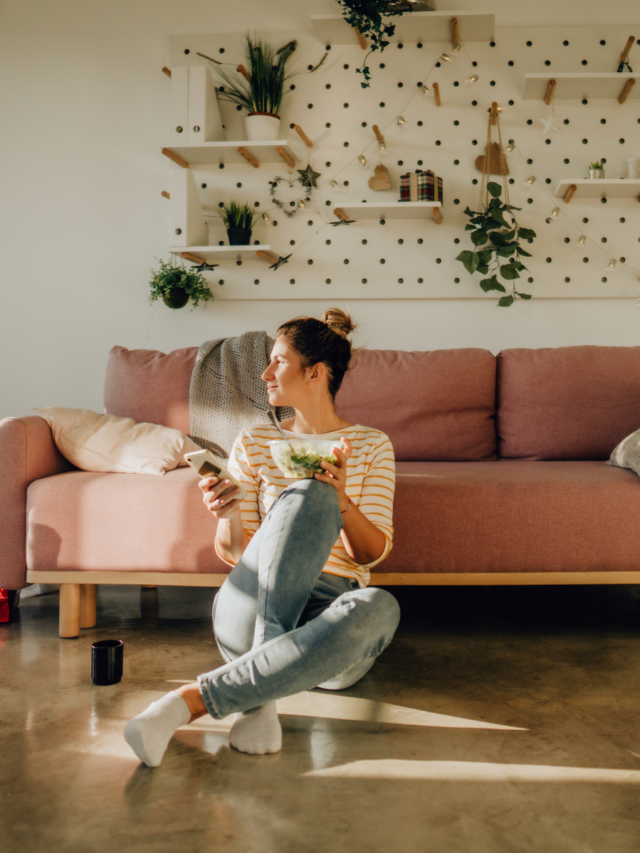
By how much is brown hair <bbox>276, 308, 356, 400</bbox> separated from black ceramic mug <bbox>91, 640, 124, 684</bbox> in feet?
2.55

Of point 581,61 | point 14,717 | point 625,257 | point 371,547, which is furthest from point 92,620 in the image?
point 581,61

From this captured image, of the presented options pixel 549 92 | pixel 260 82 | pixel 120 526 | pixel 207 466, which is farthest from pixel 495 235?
pixel 207 466

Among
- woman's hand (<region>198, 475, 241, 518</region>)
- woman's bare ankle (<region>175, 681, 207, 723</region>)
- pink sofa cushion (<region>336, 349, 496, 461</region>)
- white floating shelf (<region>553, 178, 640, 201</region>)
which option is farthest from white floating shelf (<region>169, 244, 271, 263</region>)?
woman's bare ankle (<region>175, 681, 207, 723</region>)

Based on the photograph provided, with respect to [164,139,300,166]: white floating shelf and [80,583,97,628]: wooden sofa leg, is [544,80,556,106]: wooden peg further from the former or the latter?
[80,583,97,628]: wooden sofa leg

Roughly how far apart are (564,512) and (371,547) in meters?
0.70

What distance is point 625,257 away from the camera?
9.68ft

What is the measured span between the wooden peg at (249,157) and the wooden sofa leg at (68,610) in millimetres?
1870

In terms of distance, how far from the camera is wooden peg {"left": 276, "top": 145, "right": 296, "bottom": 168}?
9.47ft

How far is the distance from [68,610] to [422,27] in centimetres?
260

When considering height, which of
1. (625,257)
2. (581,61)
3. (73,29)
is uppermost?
(73,29)

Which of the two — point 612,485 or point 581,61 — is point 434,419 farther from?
point 581,61

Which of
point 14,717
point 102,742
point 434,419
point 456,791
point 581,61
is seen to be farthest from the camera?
point 581,61

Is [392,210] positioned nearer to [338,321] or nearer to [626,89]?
[626,89]

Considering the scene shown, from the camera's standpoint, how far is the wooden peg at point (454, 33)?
9.32 ft
